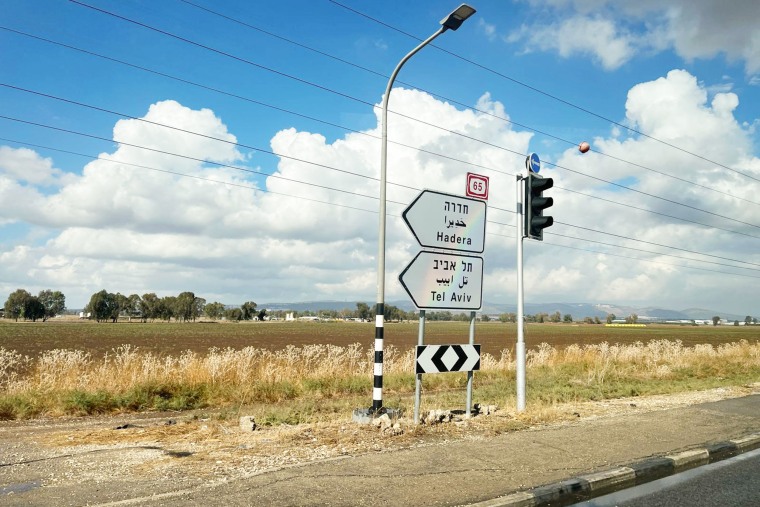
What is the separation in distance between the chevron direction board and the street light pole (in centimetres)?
72

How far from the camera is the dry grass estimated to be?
40.4 ft

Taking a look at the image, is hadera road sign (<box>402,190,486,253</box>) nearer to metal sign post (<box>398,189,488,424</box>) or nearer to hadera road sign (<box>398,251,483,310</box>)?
metal sign post (<box>398,189,488,424</box>)

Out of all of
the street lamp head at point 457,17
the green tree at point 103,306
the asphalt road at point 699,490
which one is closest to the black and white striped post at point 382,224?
the street lamp head at point 457,17

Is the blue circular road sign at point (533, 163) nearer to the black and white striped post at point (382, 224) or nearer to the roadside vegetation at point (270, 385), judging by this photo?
the black and white striped post at point (382, 224)

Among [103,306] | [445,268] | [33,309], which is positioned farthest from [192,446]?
[33,309]

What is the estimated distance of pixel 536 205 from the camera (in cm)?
1086

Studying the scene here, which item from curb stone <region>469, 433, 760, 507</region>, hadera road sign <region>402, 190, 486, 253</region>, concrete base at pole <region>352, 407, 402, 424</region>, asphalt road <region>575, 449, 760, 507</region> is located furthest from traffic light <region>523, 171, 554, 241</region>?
asphalt road <region>575, 449, 760, 507</region>

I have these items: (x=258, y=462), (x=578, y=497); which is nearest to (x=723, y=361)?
(x=578, y=497)

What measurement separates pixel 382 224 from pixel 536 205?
10.6ft

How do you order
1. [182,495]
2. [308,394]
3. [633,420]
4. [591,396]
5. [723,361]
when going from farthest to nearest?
[723,361]
[308,394]
[591,396]
[633,420]
[182,495]

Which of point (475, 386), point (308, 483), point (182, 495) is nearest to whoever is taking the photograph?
point (182, 495)

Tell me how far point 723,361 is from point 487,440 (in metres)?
22.8

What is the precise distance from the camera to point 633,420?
9.72 m

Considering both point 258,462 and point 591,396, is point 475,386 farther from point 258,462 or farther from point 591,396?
point 258,462
